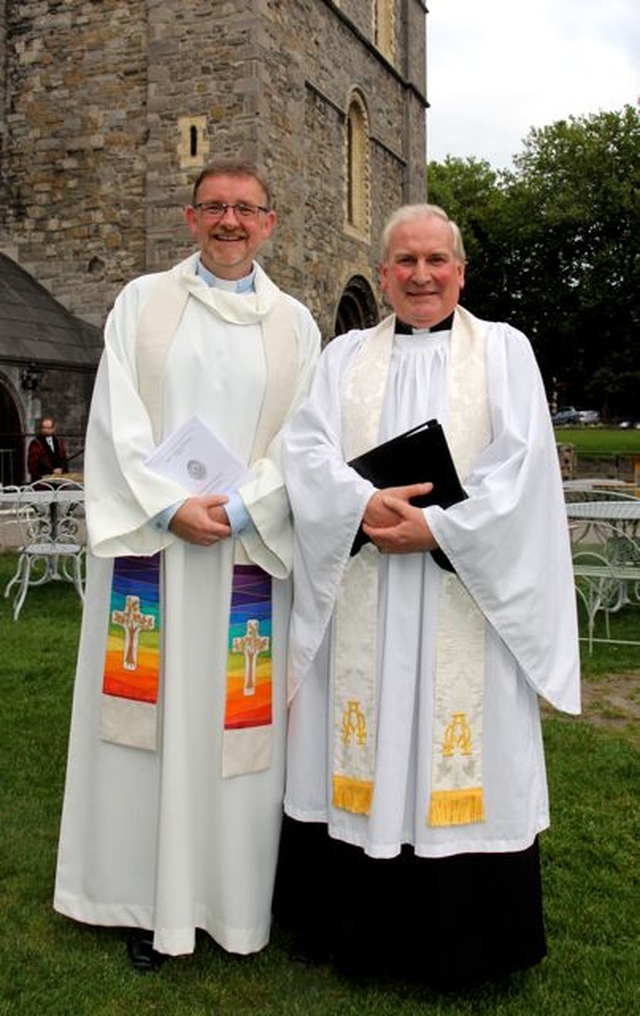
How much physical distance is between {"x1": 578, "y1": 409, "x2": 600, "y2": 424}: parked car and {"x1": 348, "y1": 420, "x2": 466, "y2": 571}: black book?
54.5m

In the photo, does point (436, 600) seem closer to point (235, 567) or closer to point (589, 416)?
point (235, 567)

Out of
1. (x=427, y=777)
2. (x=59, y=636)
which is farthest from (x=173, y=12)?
(x=427, y=777)

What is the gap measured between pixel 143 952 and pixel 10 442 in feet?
40.7

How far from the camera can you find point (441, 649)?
258cm

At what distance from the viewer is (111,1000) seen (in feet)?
8.70

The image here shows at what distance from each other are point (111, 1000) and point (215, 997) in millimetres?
273

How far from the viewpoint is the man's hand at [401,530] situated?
250 centimetres

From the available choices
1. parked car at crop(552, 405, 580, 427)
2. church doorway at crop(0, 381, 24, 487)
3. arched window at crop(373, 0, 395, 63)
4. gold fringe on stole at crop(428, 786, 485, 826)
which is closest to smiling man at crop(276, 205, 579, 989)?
gold fringe on stole at crop(428, 786, 485, 826)

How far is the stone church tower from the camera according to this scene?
1523cm

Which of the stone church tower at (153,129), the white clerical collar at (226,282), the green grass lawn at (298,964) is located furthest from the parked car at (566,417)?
the white clerical collar at (226,282)

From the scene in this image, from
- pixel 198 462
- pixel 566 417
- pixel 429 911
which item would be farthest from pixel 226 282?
pixel 566 417

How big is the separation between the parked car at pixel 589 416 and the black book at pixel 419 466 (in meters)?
54.5

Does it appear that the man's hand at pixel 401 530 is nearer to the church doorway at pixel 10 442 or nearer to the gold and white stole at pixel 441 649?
the gold and white stole at pixel 441 649

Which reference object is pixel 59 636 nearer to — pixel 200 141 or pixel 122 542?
pixel 122 542
